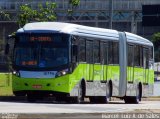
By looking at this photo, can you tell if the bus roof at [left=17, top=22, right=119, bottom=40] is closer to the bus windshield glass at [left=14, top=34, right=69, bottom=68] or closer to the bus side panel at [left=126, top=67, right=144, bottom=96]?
the bus windshield glass at [left=14, top=34, right=69, bottom=68]

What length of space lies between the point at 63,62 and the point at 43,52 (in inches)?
35.0

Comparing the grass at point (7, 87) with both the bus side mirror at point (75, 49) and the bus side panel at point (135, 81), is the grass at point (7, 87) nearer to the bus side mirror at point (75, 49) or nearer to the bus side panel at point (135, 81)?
the bus side panel at point (135, 81)

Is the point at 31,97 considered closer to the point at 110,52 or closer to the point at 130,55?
the point at 110,52

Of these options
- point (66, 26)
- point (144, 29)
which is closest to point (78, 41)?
point (66, 26)

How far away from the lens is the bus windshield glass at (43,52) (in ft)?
86.5

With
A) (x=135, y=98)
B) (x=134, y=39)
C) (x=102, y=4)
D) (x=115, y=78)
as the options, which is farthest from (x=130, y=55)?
(x=102, y=4)

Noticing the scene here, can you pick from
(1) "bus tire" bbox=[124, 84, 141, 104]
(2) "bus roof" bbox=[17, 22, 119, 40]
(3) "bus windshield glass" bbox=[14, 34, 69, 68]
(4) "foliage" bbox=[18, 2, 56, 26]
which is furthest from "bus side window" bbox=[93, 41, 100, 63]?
(4) "foliage" bbox=[18, 2, 56, 26]

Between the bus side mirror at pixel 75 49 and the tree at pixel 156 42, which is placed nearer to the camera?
the bus side mirror at pixel 75 49

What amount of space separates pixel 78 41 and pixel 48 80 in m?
2.39

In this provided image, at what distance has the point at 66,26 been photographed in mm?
27094

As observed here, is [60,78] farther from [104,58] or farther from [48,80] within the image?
[104,58]

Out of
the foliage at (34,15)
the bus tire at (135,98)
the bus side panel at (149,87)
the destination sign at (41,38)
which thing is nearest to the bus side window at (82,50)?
the destination sign at (41,38)

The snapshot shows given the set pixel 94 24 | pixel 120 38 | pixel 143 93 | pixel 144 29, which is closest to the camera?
pixel 120 38

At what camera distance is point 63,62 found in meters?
26.3
